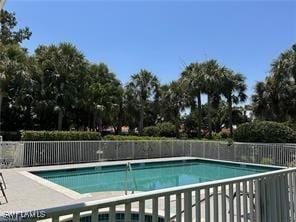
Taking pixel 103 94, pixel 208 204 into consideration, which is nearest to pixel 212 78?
pixel 103 94

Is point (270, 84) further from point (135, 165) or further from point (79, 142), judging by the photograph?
point (79, 142)

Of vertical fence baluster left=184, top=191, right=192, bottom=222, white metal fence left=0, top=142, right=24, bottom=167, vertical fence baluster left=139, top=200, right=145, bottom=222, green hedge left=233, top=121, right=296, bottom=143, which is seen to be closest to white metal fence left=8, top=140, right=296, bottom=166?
white metal fence left=0, top=142, right=24, bottom=167

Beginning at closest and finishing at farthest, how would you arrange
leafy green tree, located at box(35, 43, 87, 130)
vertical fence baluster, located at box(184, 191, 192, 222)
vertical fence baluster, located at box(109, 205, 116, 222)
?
vertical fence baluster, located at box(109, 205, 116, 222), vertical fence baluster, located at box(184, 191, 192, 222), leafy green tree, located at box(35, 43, 87, 130)

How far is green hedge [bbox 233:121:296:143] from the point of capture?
14.7 meters

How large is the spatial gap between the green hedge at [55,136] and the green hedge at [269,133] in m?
7.49

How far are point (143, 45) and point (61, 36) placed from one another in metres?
7.12

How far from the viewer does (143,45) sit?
680 inches

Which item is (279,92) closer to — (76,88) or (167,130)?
(167,130)

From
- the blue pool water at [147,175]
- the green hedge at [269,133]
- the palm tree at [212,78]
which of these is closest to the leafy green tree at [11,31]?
the blue pool water at [147,175]

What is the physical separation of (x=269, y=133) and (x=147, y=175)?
5.96 m

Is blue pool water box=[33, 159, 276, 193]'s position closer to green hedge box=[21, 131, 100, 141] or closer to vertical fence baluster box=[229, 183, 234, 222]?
green hedge box=[21, 131, 100, 141]

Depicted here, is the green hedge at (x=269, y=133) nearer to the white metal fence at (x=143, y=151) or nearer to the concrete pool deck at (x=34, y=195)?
the white metal fence at (x=143, y=151)

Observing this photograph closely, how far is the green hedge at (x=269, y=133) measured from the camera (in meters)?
14.7

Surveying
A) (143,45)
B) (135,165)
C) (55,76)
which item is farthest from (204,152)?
(55,76)
